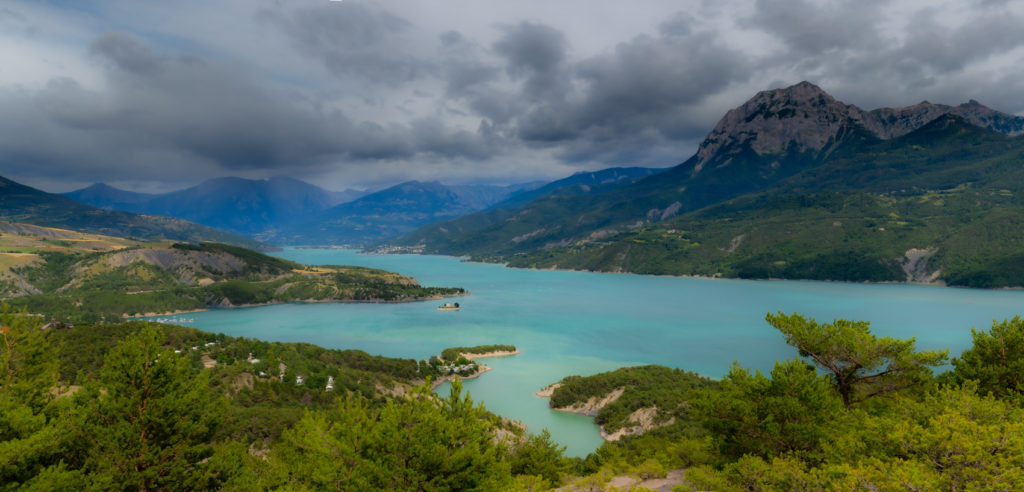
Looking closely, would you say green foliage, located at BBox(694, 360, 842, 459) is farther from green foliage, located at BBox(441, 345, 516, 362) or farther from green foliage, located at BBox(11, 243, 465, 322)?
green foliage, located at BBox(11, 243, 465, 322)

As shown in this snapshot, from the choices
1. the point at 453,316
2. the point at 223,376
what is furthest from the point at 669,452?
the point at 453,316

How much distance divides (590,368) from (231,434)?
57.7 m

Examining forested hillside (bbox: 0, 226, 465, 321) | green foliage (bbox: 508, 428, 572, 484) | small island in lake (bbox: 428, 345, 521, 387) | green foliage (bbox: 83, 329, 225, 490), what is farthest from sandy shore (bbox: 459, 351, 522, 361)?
forested hillside (bbox: 0, 226, 465, 321)

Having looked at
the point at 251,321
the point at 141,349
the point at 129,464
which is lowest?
the point at 251,321

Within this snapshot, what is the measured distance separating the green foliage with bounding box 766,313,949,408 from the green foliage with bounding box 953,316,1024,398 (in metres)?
2.41

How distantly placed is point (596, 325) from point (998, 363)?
95073 millimetres

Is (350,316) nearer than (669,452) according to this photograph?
No

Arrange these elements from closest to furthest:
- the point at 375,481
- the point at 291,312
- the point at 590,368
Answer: the point at 375,481 < the point at 590,368 < the point at 291,312

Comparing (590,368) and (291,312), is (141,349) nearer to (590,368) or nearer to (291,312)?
(590,368)

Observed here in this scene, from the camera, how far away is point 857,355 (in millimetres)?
23109

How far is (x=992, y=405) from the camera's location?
1792 cm

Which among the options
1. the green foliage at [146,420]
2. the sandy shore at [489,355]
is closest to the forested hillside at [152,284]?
the sandy shore at [489,355]

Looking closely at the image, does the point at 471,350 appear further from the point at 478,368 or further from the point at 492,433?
the point at 492,433

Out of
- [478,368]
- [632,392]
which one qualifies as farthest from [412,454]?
[478,368]
